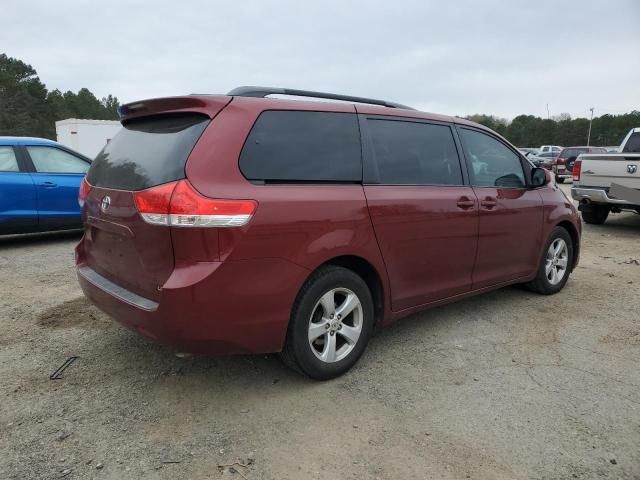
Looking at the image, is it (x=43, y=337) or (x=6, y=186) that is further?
(x=6, y=186)

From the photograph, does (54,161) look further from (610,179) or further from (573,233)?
(610,179)

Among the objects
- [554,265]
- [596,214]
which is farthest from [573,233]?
[596,214]

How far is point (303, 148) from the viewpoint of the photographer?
3.06m

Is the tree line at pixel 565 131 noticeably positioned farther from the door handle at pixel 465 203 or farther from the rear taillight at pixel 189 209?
the rear taillight at pixel 189 209

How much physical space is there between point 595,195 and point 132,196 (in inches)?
337

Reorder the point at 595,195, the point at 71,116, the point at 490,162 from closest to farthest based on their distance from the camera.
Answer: the point at 490,162 < the point at 595,195 < the point at 71,116

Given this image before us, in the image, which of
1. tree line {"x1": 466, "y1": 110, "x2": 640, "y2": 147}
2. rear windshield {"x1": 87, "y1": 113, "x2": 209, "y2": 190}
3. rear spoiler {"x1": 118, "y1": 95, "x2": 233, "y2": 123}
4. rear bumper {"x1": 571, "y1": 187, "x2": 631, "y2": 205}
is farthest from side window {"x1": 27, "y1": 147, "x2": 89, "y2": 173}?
tree line {"x1": 466, "y1": 110, "x2": 640, "y2": 147}

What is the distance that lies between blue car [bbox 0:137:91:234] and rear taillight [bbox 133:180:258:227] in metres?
5.54

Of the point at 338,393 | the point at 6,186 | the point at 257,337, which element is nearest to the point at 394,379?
the point at 338,393

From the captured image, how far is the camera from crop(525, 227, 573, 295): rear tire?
4.98 metres

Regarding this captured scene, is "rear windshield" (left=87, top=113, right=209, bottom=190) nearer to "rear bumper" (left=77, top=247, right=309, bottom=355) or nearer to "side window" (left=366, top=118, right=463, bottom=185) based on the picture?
"rear bumper" (left=77, top=247, right=309, bottom=355)

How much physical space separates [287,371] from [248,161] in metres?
1.43

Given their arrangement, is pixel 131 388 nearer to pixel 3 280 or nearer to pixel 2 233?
pixel 3 280

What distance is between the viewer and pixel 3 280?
5457 mm
